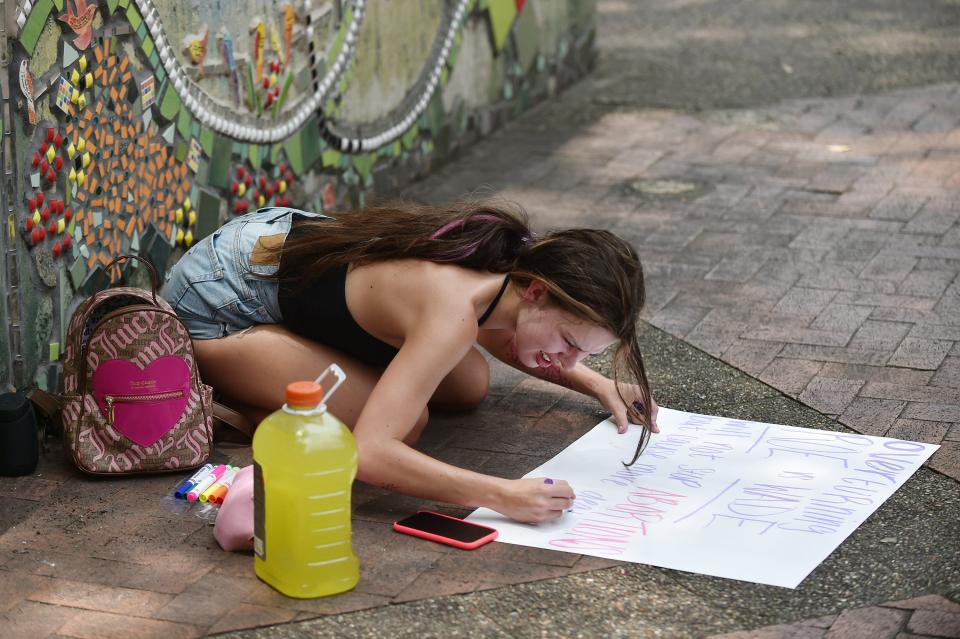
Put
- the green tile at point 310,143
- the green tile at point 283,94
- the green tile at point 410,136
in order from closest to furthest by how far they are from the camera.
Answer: the green tile at point 283,94, the green tile at point 310,143, the green tile at point 410,136

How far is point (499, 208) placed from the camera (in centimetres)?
334

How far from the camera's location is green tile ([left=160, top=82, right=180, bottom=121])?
4.19 metres

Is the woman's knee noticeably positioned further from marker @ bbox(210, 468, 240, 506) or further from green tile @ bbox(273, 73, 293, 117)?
green tile @ bbox(273, 73, 293, 117)

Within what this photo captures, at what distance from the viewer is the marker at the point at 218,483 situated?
326cm

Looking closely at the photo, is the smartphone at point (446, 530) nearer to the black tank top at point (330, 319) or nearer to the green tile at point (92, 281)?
the black tank top at point (330, 319)

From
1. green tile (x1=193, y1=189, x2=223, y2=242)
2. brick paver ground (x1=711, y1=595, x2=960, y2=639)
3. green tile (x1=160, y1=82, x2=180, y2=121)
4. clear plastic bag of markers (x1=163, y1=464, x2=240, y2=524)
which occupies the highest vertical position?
green tile (x1=160, y1=82, x2=180, y2=121)

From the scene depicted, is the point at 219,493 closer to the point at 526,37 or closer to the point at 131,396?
the point at 131,396

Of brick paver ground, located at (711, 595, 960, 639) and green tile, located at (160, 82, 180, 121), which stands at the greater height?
green tile, located at (160, 82, 180, 121)

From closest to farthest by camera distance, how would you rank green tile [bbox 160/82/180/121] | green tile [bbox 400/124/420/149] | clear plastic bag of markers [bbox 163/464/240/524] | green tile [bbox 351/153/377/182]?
1. clear plastic bag of markers [bbox 163/464/240/524]
2. green tile [bbox 160/82/180/121]
3. green tile [bbox 351/153/377/182]
4. green tile [bbox 400/124/420/149]

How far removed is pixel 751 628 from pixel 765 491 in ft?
2.10

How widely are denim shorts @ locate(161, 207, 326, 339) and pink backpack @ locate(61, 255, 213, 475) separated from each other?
179 mm

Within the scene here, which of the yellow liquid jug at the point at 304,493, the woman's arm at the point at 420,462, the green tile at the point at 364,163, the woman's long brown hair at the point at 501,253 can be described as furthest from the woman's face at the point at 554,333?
the green tile at the point at 364,163

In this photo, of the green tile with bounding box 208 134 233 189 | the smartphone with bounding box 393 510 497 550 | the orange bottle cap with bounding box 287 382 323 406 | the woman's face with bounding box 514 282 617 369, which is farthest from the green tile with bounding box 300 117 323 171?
the orange bottle cap with bounding box 287 382 323 406

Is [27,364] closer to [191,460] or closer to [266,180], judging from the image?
[191,460]
